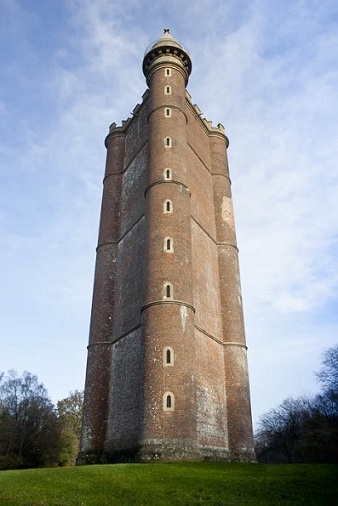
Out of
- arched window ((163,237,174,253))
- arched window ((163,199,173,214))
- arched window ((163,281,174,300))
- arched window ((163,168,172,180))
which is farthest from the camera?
arched window ((163,168,172,180))

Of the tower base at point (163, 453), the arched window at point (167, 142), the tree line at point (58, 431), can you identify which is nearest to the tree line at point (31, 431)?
the tree line at point (58, 431)

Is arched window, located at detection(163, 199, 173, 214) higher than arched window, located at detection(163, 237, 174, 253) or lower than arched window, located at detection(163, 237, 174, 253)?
higher

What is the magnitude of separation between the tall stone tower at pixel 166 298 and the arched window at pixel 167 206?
6cm

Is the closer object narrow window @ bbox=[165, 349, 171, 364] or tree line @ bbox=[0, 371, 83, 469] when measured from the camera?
narrow window @ bbox=[165, 349, 171, 364]

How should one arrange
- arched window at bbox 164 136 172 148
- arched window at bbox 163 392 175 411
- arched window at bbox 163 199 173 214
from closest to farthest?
arched window at bbox 163 392 175 411, arched window at bbox 163 199 173 214, arched window at bbox 164 136 172 148

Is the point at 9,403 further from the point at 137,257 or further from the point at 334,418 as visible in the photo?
the point at 334,418

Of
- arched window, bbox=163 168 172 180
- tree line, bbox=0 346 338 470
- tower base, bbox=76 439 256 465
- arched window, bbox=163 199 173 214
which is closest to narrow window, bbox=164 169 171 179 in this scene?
arched window, bbox=163 168 172 180

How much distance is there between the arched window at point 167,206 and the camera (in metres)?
23.0

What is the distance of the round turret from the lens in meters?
29.3

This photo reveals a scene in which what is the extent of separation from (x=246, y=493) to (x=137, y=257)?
581 inches

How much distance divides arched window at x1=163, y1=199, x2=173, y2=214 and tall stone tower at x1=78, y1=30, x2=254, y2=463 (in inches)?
2.3

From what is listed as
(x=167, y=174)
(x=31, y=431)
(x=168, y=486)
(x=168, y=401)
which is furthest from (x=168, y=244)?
(x=31, y=431)

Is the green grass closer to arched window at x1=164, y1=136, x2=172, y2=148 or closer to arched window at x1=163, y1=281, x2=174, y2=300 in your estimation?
arched window at x1=163, y1=281, x2=174, y2=300

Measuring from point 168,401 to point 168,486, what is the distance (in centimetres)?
571
